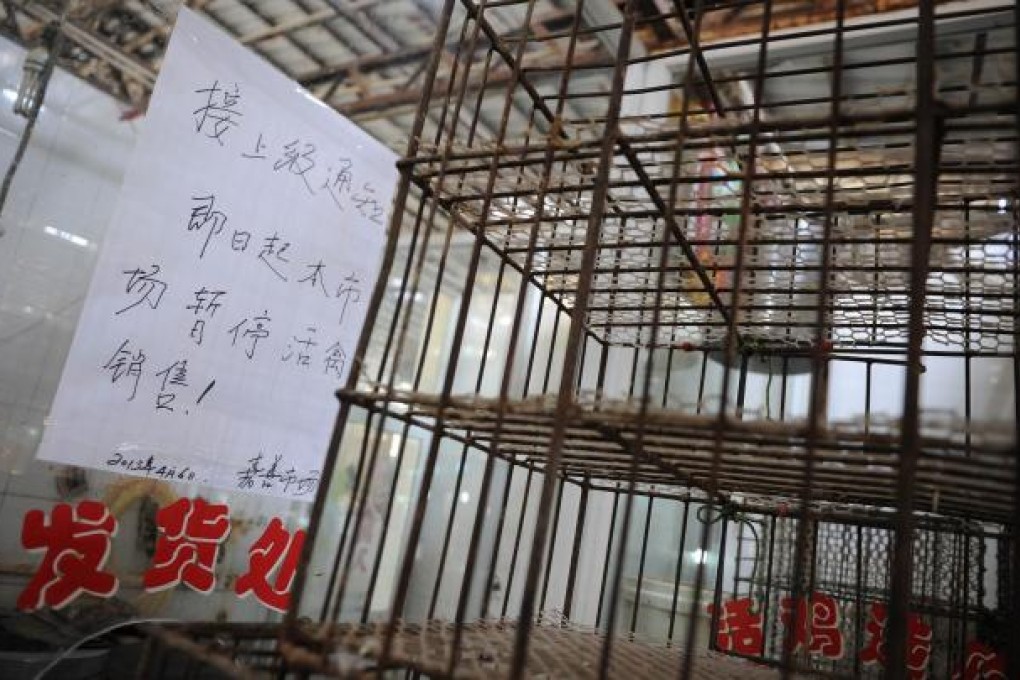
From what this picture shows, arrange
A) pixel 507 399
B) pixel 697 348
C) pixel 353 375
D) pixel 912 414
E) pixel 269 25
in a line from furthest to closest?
pixel 269 25, pixel 697 348, pixel 353 375, pixel 507 399, pixel 912 414

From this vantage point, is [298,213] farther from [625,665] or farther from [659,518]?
[659,518]

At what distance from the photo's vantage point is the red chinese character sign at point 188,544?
211 cm

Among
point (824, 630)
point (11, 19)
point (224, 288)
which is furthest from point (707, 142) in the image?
point (824, 630)

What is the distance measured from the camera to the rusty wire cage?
1.23 metres

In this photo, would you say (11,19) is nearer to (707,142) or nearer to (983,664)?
(707,142)

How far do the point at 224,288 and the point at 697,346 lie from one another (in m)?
1.73

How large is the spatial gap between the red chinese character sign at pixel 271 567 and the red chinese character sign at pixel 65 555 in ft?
1.32

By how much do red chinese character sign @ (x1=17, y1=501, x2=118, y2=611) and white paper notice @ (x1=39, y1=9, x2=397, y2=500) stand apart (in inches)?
16.6

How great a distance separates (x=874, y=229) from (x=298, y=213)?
5.74 ft

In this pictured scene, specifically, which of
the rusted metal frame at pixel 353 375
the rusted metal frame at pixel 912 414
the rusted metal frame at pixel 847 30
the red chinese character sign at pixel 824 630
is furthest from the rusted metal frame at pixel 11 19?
the red chinese character sign at pixel 824 630

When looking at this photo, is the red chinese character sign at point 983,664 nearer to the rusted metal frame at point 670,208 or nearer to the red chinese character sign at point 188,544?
the rusted metal frame at point 670,208

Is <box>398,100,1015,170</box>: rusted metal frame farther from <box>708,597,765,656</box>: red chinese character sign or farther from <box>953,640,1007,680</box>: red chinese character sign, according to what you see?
<box>953,640,1007,680</box>: red chinese character sign

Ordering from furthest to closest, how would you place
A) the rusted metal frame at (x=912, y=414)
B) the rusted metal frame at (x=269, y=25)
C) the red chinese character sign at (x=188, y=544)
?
the rusted metal frame at (x=269, y=25)
the red chinese character sign at (x=188, y=544)
the rusted metal frame at (x=912, y=414)

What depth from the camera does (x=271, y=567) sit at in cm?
237
